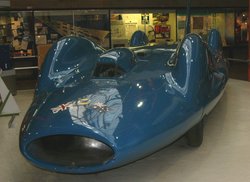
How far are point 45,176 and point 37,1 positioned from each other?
6932mm

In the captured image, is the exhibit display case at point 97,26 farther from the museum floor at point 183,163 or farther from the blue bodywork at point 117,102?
the blue bodywork at point 117,102

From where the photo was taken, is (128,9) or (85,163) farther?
(128,9)

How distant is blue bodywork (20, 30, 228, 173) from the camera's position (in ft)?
8.38

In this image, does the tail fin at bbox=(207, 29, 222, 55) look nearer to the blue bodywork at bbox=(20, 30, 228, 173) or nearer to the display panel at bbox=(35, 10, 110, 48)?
the blue bodywork at bbox=(20, 30, 228, 173)

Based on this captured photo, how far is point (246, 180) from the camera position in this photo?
2.91 metres

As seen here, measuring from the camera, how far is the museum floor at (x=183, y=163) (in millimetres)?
Result: 3051

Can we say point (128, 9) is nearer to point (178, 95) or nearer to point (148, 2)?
point (148, 2)

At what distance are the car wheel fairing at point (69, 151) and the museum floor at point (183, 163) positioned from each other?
0.44 m

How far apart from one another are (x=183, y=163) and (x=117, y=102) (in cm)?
91

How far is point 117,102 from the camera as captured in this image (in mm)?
2801

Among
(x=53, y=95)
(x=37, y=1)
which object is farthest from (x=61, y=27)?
(x=53, y=95)

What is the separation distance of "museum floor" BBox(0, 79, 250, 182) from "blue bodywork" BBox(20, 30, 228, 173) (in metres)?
0.36

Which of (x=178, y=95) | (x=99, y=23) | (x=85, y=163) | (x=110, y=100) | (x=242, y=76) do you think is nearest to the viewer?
(x=85, y=163)

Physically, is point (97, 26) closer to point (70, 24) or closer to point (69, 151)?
point (70, 24)
